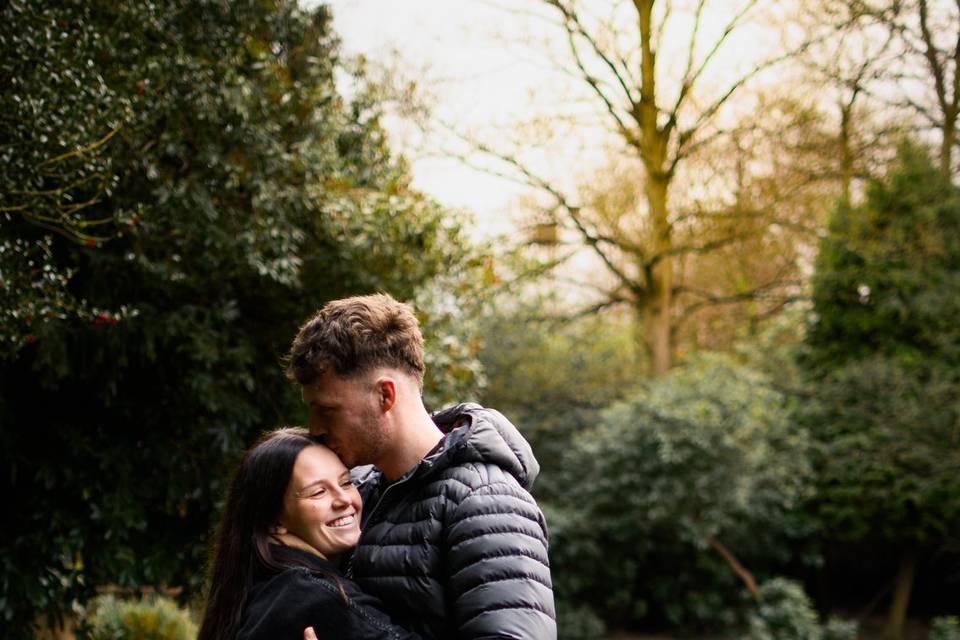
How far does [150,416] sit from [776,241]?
13722mm

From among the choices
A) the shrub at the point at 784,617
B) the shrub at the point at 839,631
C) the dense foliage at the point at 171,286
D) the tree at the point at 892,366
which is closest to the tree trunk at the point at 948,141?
the tree at the point at 892,366

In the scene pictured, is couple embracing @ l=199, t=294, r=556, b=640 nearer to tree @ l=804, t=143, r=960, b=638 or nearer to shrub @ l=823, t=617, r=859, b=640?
tree @ l=804, t=143, r=960, b=638

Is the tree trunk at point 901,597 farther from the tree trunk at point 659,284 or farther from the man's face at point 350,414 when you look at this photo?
the man's face at point 350,414

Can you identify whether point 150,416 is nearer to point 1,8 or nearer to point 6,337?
point 6,337

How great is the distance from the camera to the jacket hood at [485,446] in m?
2.31

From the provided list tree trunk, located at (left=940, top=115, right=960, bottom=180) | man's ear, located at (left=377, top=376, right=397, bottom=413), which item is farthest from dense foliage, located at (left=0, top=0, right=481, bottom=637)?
tree trunk, located at (left=940, top=115, right=960, bottom=180)

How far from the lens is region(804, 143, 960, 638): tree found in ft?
35.0

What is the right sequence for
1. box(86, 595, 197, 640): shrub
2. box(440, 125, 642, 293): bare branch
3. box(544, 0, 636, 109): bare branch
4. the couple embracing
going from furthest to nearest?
box(440, 125, 642, 293): bare branch
box(544, 0, 636, 109): bare branch
box(86, 595, 197, 640): shrub
the couple embracing

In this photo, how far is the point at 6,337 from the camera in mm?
4379

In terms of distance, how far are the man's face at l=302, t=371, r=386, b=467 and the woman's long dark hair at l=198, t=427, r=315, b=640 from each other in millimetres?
100

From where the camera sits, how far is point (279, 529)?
2.46m

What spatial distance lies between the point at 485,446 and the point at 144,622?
785cm

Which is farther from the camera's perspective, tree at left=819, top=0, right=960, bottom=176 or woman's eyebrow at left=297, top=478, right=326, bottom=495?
tree at left=819, top=0, right=960, bottom=176

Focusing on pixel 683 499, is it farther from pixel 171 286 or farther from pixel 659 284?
pixel 171 286
